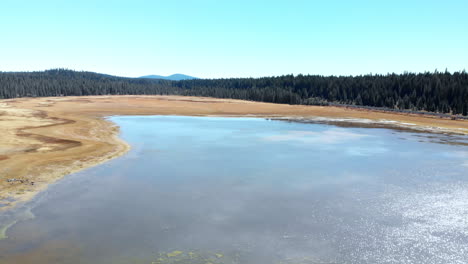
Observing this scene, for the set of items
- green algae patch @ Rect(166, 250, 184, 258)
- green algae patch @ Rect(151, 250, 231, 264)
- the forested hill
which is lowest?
green algae patch @ Rect(151, 250, 231, 264)

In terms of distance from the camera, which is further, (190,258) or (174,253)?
(174,253)

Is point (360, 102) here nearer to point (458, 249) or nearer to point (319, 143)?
point (319, 143)

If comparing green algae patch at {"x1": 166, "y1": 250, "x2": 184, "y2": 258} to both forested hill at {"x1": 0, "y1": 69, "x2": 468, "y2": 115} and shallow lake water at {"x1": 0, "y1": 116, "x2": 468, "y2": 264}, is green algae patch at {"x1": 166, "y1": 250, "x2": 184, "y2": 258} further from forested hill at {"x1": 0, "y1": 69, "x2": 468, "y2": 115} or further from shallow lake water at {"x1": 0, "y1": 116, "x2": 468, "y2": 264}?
forested hill at {"x1": 0, "y1": 69, "x2": 468, "y2": 115}

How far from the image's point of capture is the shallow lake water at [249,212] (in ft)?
34.6

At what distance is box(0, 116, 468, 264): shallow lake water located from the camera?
10.6 meters

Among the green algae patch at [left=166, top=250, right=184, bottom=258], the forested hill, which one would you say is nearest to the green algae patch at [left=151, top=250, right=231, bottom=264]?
the green algae patch at [left=166, top=250, right=184, bottom=258]

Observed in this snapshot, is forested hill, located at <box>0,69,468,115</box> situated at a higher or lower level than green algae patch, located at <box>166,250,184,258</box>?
higher

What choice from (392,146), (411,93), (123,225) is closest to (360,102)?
(411,93)

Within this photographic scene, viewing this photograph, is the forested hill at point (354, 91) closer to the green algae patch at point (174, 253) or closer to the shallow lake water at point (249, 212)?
the shallow lake water at point (249, 212)

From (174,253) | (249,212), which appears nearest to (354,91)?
(249,212)

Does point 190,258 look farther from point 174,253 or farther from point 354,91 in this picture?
point 354,91

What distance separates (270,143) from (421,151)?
13.5 meters

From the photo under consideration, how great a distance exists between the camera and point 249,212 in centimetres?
1416

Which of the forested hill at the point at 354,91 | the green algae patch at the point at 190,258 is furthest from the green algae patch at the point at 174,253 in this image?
the forested hill at the point at 354,91
